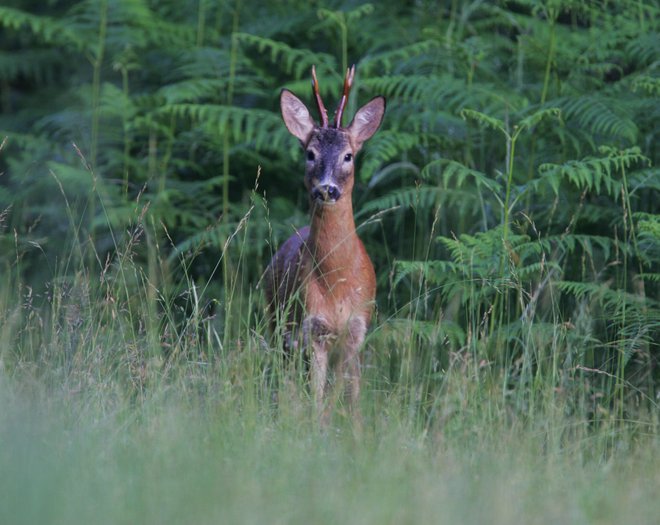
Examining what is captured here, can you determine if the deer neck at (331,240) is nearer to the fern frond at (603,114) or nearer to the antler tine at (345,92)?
the antler tine at (345,92)

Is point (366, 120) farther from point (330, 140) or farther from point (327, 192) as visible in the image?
point (327, 192)

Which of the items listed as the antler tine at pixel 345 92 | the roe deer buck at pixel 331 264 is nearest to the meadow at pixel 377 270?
the roe deer buck at pixel 331 264

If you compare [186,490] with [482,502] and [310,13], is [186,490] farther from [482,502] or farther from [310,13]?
[310,13]

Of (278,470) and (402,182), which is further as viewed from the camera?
(402,182)

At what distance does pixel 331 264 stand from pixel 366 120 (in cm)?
81

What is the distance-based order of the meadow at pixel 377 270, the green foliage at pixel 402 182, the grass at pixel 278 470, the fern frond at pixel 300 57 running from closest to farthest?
the grass at pixel 278 470 < the meadow at pixel 377 270 < the green foliage at pixel 402 182 < the fern frond at pixel 300 57

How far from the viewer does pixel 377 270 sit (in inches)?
265

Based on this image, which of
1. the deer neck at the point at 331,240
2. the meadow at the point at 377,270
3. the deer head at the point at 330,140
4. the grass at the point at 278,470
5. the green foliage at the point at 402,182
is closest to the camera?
the grass at the point at 278,470

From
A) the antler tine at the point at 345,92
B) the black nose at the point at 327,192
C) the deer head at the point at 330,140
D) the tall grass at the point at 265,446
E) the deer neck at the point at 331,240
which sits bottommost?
the tall grass at the point at 265,446

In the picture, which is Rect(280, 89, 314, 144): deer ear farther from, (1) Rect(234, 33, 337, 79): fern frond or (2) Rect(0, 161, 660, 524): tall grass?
(2) Rect(0, 161, 660, 524): tall grass

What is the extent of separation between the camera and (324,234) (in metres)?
5.49

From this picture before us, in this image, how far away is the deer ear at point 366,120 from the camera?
5645 millimetres

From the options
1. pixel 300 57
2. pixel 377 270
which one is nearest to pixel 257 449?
pixel 377 270

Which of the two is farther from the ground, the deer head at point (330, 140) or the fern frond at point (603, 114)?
the fern frond at point (603, 114)
